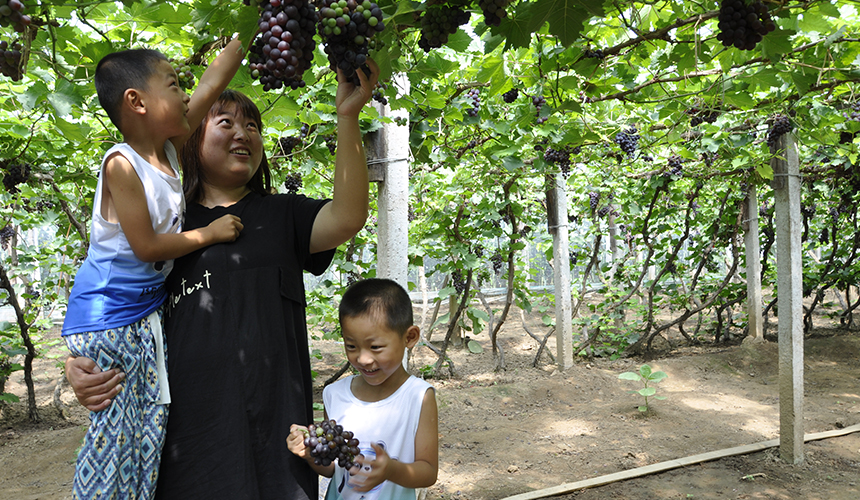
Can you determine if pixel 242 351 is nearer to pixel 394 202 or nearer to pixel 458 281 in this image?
pixel 394 202

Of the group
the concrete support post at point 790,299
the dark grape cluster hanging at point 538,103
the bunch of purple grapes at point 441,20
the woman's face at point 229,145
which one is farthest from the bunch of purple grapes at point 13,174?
the concrete support post at point 790,299

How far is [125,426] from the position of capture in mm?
1177

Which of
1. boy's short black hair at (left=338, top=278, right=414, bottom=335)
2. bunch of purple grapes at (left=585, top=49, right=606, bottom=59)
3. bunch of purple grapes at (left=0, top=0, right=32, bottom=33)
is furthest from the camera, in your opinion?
bunch of purple grapes at (left=585, top=49, right=606, bottom=59)

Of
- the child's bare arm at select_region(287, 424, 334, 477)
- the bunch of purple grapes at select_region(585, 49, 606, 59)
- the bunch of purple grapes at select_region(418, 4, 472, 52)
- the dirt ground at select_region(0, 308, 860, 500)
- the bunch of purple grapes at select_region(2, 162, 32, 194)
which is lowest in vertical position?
the dirt ground at select_region(0, 308, 860, 500)

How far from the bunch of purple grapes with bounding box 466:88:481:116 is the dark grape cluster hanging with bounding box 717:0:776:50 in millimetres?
1844

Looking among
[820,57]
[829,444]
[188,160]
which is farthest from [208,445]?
[829,444]

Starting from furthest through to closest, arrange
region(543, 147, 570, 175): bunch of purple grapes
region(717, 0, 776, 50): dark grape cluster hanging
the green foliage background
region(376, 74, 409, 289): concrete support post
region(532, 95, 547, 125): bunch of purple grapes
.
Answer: region(543, 147, 570, 175): bunch of purple grapes
region(532, 95, 547, 125): bunch of purple grapes
region(376, 74, 409, 289): concrete support post
the green foliage background
region(717, 0, 776, 50): dark grape cluster hanging

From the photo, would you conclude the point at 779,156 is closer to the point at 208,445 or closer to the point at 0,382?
the point at 208,445

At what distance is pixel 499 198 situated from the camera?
6145 millimetres

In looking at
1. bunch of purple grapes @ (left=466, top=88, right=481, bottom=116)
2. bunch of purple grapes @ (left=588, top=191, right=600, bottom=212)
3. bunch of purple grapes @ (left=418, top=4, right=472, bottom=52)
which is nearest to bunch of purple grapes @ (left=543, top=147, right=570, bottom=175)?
bunch of purple grapes @ (left=466, top=88, right=481, bottom=116)

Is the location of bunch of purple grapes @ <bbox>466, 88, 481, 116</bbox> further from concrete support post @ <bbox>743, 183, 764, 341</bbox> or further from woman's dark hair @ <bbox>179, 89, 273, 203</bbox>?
concrete support post @ <bbox>743, 183, 764, 341</bbox>

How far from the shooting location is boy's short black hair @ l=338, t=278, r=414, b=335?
4.82 ft

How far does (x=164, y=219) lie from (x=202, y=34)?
686 millimetres

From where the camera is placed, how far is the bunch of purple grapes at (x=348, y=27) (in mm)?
866
